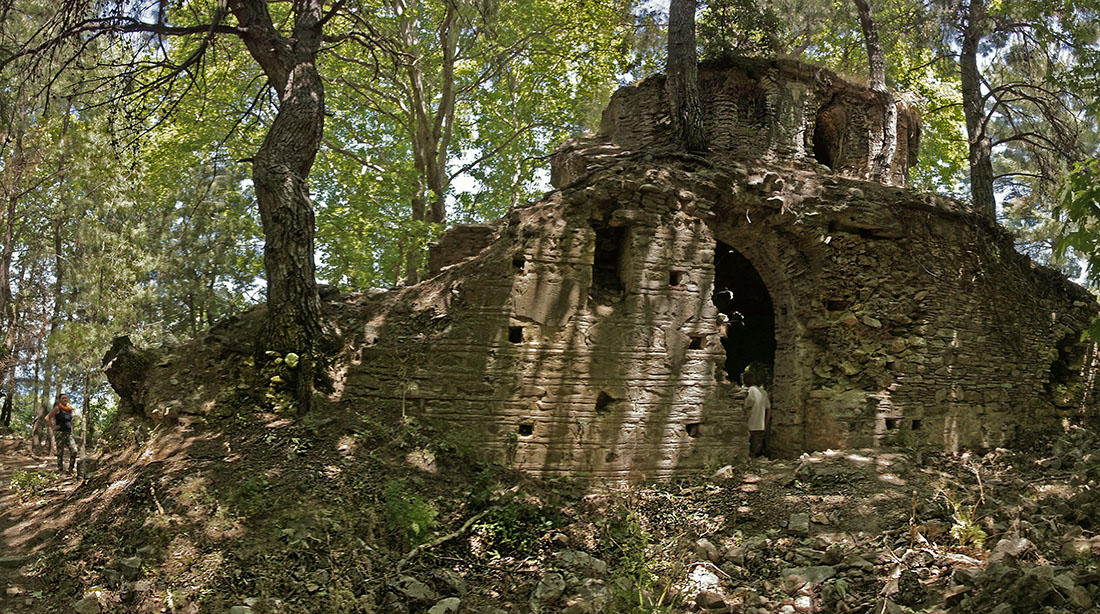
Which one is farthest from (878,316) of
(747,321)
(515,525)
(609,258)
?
(515,525)

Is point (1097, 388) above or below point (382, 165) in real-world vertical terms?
below

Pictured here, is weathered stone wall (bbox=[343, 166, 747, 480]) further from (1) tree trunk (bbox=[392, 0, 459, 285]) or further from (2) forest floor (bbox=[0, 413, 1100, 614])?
(1) tree trunk (bbox=[392, 0, 459, 285])

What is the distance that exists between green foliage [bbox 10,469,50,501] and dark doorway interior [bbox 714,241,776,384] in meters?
10.7

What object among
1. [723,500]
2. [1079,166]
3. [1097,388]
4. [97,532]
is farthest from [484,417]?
[1097,388]

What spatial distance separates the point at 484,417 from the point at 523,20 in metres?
15.1

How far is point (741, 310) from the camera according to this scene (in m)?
14.3

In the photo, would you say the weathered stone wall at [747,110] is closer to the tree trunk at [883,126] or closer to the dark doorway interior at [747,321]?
the tree trunk at [883,126]

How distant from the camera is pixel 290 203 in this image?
802cm

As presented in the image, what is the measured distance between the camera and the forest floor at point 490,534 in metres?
5.55

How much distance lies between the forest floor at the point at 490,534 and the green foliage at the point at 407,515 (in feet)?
0.06

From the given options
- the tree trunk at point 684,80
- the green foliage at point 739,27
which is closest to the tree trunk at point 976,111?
the green foliage at point 739,27

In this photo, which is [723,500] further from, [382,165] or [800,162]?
[382,165]

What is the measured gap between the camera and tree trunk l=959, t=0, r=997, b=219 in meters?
13.7

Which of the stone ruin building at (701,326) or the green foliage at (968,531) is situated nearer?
the green foliage at (968,531)
